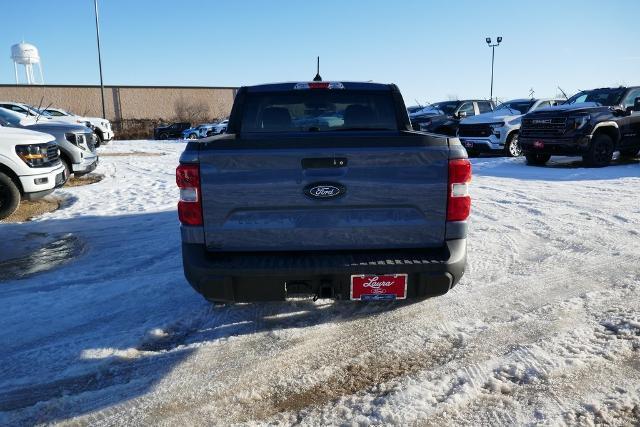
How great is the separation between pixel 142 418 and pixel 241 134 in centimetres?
233

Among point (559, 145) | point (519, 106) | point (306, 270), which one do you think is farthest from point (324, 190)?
point (519, 106)

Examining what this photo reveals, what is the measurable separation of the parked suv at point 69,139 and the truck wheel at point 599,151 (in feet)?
37.2

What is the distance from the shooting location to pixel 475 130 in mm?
14000

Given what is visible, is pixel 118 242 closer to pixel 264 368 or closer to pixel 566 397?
pixel 264 368

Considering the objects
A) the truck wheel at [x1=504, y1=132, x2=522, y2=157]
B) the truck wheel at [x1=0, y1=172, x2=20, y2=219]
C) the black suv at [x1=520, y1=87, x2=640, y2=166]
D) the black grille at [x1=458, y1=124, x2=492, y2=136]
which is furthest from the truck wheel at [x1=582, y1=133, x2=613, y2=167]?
the truck wheel at [x1=0, y1=172, x2=20, y2=219]

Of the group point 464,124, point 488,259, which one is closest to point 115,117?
point 464,124

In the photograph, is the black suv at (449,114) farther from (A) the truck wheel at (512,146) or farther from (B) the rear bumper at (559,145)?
(B) the rear bumper at (559,145)

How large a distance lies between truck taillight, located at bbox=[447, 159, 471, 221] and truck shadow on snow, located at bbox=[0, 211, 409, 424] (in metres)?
1.15

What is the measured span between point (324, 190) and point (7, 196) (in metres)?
6.01

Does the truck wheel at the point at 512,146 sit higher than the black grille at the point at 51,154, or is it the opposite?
the black grille at the point at 51,154

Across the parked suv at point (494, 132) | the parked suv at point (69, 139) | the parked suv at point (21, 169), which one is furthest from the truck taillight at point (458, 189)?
the parked suv at point (494, 132)

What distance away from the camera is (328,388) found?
8.91 ft

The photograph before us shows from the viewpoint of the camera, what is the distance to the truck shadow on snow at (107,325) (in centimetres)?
273

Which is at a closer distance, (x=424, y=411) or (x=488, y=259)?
(x=424, y=411)
